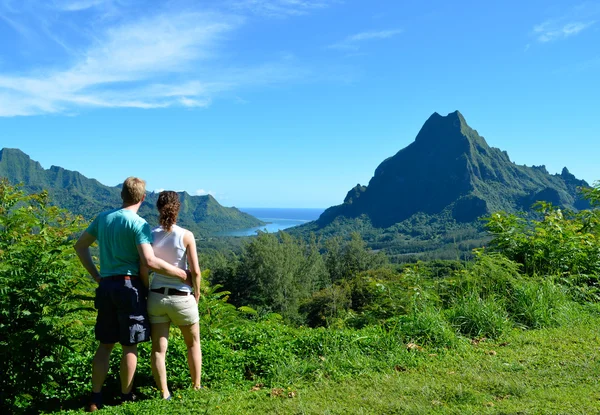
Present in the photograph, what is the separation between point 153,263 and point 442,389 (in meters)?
2.92

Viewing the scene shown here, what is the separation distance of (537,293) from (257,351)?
4232 mm

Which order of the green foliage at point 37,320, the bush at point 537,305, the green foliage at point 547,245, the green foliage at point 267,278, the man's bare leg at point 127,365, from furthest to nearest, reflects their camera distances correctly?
1. the green foliage at point 267,278
2. the green foliage at point 547,245
3. the bush at point 537,305
4. the green foliage at point 37,320
5. the man's bare leg at point 127,365

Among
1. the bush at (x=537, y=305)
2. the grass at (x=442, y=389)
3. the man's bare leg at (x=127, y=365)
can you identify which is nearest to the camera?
the grass at (x=442, y=389)

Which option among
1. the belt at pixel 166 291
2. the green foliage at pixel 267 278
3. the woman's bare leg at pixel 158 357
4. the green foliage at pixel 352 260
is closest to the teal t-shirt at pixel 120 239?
the belt at pixel 166 291

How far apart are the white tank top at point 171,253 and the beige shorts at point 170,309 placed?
0.09 m

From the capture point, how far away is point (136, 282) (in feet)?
13.0

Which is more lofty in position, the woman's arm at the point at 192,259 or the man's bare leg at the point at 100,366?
the woman's arm at the point at 192,259

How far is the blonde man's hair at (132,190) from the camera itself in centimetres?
396

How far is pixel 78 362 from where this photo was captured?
175 inches

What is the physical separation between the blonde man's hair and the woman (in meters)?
0.20

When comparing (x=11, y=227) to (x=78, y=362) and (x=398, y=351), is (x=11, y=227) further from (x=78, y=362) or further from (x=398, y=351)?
(x=398, y=351)

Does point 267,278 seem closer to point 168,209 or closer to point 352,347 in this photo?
point 352,347

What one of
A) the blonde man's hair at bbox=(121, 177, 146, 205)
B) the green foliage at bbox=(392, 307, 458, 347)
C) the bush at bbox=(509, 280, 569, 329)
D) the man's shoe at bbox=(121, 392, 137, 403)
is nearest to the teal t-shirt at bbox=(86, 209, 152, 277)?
the blonde man's hair at bbox=(121, 177, 146, 205)

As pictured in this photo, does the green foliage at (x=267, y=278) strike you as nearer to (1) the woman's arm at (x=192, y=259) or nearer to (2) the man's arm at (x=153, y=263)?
(1) the woman's arm at (x=192, y=259)
